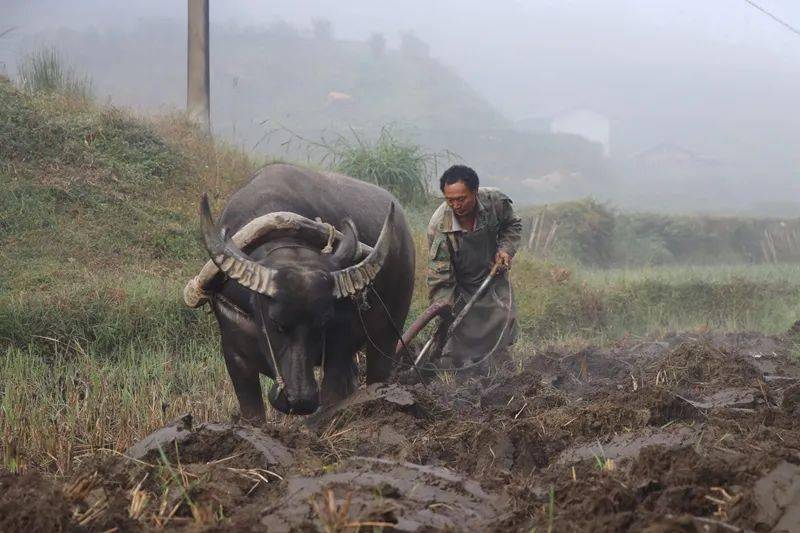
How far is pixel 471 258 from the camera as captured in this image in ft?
25.8

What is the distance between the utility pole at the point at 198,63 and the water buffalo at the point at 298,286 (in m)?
7.55

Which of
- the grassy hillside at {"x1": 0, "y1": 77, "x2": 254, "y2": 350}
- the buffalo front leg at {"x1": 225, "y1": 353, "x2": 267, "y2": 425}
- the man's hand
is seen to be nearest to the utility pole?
the grassy hillside at {"x1": 0, "y1": 77, "x2": 254, "y2": 350}

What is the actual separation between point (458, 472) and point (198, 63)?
34.8 feet

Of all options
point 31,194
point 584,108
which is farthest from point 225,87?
Result: point 31,194

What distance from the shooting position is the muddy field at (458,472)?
2818 millimetres

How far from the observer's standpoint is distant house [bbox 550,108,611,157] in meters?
40.1

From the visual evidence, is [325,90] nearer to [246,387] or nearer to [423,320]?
[423,320]

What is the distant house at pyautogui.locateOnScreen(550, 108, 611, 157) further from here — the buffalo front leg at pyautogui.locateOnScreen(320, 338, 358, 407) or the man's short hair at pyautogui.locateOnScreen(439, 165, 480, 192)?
the buffalo front leg at pyautogui.locateOnScreen(320, 338, 358, 407)

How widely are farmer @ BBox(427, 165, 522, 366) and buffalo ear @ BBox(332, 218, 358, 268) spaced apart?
1.93 metres

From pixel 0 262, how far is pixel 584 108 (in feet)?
120

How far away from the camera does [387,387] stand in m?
5.18

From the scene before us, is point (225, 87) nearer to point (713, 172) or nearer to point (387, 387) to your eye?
point (713, 172)

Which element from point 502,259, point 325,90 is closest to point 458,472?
point 502,259

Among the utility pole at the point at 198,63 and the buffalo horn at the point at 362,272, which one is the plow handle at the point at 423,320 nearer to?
the buffalo horn at the point at 362,272
